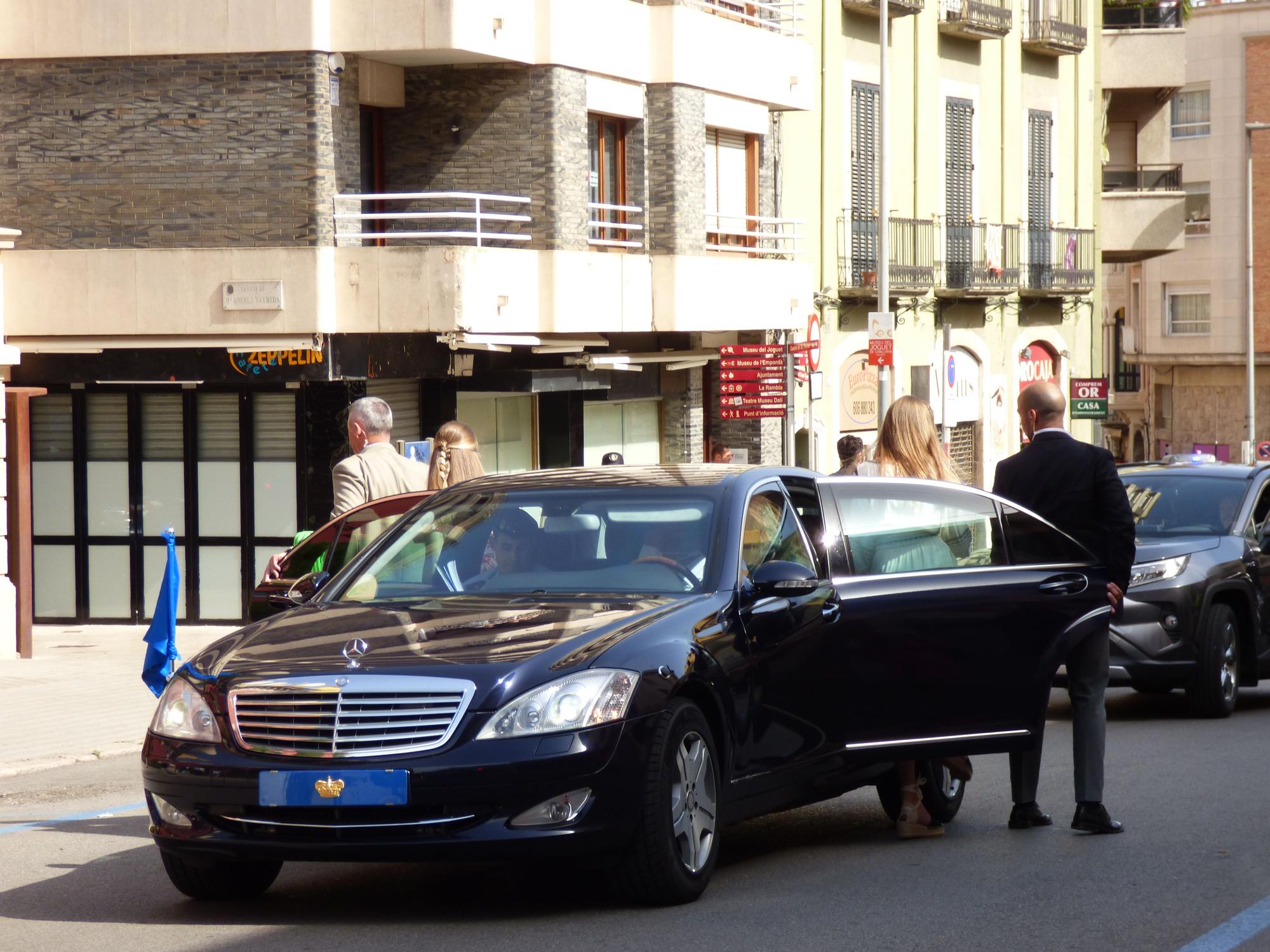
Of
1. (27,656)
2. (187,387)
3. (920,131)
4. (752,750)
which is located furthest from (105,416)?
(920,131)

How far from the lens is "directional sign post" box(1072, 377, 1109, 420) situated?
3797 cm

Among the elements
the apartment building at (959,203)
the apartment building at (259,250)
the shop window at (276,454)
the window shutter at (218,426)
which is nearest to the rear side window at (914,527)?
the apartment building at (259,250)

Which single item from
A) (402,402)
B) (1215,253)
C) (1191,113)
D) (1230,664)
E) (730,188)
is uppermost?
(1191,113)

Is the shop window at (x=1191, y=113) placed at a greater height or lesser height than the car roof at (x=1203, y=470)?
greater

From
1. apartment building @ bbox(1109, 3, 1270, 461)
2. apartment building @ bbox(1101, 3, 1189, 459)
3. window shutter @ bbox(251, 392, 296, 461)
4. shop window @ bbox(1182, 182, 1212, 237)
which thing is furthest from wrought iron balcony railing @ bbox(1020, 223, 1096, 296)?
shop window @ bbox(1182, 182, 1212, 237)

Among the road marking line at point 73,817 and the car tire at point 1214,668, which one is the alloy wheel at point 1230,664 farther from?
the road marking line at point 73,817

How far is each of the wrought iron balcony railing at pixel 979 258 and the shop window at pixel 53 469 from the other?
18.8m

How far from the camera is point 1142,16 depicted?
4375 centimetres

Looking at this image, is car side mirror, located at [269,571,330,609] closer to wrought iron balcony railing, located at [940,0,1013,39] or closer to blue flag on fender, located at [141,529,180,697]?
blue flag on fender, located at [141,529,180,697]

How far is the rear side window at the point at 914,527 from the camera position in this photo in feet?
27.6

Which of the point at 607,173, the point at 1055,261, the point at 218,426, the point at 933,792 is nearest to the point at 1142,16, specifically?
the point at 1055,261

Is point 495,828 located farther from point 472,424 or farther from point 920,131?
point 920,131

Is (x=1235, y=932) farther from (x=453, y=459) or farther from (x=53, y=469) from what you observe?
(x=53, y=469)

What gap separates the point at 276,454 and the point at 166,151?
130 inches
